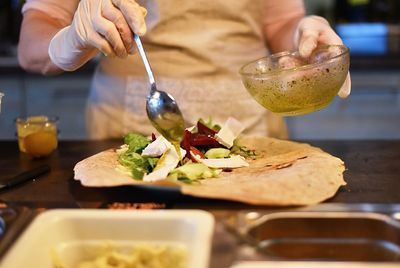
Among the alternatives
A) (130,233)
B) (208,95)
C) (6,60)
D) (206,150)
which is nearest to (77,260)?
(130,233)

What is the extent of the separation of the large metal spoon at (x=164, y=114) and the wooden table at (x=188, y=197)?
15 cm

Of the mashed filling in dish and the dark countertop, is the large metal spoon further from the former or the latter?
the mashed filling in dish

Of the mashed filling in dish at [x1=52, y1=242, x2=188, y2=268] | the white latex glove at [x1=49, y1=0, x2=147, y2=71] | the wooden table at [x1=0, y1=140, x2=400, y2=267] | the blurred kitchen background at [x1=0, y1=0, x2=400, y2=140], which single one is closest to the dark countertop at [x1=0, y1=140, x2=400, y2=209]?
the wooden table at [x1=0, y1=140, x2=400, y2=267]

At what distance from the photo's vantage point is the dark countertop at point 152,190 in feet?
2.98

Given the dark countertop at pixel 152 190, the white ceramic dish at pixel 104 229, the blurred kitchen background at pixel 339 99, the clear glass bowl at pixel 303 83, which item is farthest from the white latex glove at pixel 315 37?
the blurred kitchen background at pixel 339 99

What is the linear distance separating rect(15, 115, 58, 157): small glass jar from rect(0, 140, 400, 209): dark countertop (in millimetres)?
20

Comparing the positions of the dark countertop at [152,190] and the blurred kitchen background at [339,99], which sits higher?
the dark countertop at [152,190]

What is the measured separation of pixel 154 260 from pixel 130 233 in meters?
0.07

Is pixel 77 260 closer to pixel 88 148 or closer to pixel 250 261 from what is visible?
pixel 250 261

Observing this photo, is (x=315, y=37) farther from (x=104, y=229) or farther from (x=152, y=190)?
(x=104, y=229)

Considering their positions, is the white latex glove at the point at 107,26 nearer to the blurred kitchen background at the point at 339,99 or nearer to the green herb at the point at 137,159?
the green herb at the point at 137,159

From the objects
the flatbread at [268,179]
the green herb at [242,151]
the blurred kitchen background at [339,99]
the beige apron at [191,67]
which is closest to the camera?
the flatbread at [268,179]

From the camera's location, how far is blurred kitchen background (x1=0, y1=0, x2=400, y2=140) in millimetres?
2307

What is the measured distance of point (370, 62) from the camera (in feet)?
7.52
